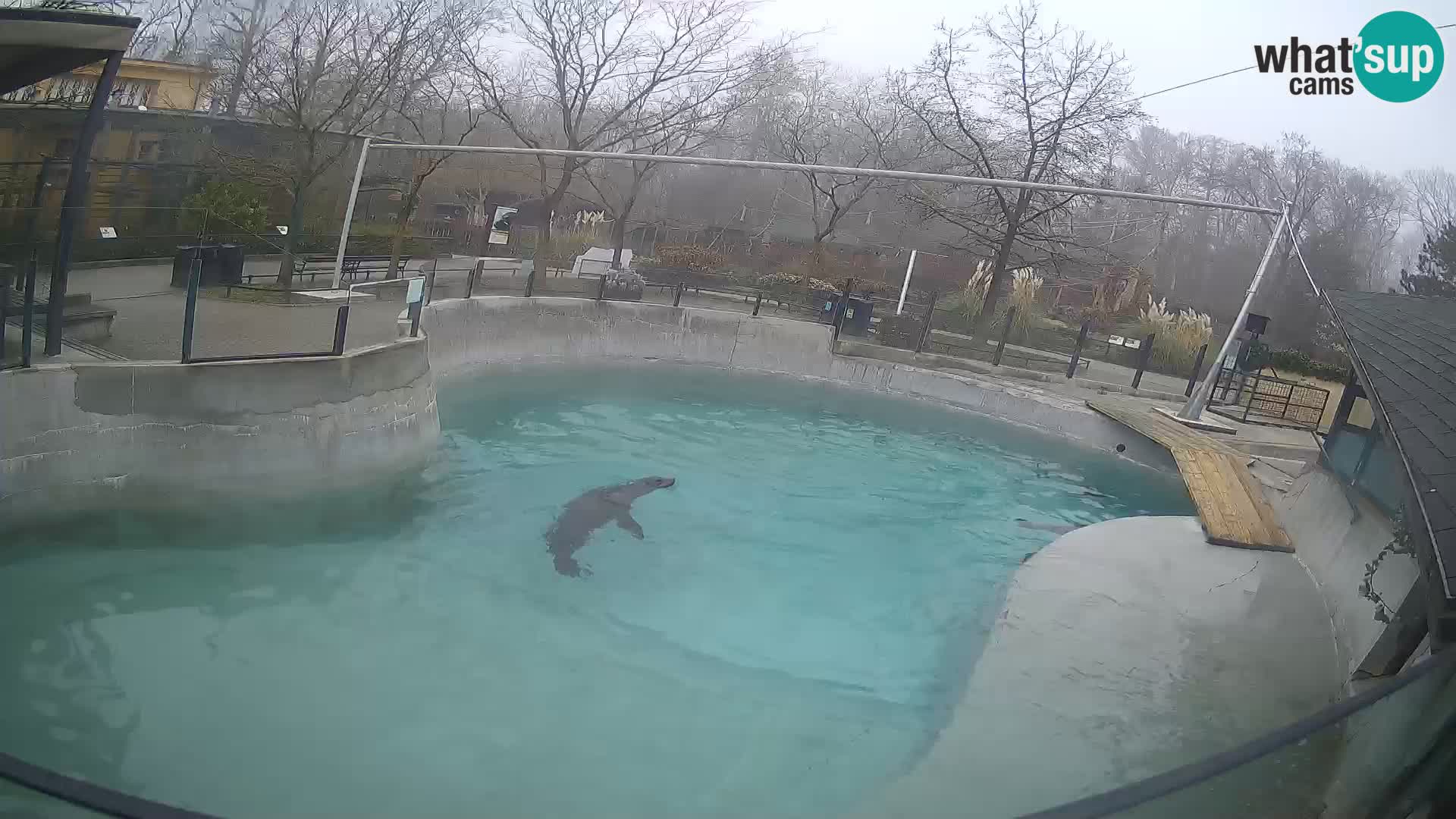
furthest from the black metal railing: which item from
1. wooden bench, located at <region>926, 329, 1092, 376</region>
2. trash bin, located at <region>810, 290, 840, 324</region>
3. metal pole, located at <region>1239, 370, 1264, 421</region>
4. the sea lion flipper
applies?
the sea lion flipper

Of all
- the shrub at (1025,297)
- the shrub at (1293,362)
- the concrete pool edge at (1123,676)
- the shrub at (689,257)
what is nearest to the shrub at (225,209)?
the shrub at (689,257)

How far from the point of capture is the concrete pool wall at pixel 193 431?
20.6 ft

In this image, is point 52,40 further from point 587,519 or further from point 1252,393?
point 1252,393

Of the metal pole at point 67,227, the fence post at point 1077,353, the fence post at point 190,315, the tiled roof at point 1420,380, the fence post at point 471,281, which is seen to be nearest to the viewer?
→ the tiled roof at point 1420,380

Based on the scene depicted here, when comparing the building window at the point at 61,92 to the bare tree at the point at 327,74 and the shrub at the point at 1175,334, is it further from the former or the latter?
the shrub at the point at 1175,334

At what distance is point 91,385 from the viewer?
6.53 m

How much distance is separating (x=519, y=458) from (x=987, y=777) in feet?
23.7

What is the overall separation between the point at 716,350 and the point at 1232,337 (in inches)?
327

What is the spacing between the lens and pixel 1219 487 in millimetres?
9156

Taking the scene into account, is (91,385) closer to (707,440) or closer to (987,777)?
(987,777)

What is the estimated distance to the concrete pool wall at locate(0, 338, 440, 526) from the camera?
6.27 metres

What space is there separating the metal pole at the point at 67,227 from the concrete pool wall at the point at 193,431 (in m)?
0.36

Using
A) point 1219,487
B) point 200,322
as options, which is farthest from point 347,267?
point 1219,487

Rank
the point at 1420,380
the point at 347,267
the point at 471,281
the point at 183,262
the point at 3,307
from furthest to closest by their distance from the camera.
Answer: the point at 471,281 → the point at 347,267 → the point at 183,262 → the point at 3,307 → the point at 1420,380
